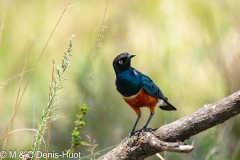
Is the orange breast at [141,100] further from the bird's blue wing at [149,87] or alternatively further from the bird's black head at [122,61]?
the bird's black head at [122,61]

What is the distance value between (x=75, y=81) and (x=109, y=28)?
2.33 ft

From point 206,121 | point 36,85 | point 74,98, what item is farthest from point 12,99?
point 206,121

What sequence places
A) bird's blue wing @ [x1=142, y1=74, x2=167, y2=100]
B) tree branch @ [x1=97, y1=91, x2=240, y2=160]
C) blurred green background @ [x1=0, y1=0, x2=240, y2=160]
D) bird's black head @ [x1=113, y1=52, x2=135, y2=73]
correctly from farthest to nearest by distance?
1. blurred green background @ [x1=0, y1=0, x2=240, y2=160]
2. bird's blue wing @ [x1=142, y1=74, x2=167, y2=100]
3. bird's black head @ [x1=113, y1=52, x2=135, y2=73]
4. tree branch @ [x1=97, y1=91, x2=240, y2=160]

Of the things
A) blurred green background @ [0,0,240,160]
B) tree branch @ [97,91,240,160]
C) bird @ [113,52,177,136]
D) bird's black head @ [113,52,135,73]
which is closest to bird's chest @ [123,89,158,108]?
bird @ [113,52,177,136]

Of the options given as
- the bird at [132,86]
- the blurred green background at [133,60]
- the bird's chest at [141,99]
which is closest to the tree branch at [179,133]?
the bird at [132,86]

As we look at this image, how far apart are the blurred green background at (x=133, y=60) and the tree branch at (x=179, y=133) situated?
50.2 inches

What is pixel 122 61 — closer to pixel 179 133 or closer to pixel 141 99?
pixel 141 99

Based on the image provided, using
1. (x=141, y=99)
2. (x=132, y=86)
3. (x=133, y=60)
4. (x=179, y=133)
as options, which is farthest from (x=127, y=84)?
(x=133, y=60)

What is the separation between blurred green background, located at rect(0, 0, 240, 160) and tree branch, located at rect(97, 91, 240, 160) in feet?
4.19

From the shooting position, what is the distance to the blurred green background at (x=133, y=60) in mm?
4621

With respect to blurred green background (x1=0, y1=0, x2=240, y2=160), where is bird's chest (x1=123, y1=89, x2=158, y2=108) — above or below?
below

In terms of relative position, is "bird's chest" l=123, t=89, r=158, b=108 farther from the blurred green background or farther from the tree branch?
the blurred green background

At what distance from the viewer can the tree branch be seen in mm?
2318

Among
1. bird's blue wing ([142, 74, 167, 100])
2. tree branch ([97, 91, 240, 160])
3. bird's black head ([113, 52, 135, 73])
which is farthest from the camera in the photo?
bird's blue wing ([142, 74, 167, 100])
